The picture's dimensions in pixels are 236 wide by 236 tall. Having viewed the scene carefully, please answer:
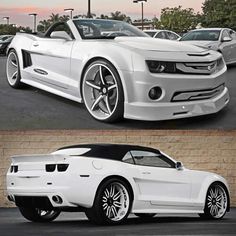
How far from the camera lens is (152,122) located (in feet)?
21.0

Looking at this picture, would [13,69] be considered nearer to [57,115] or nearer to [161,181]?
[57,115]

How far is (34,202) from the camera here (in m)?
5.90

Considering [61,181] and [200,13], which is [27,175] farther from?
[200,13]

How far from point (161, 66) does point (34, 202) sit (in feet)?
5.73

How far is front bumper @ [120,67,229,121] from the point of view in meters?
6.13

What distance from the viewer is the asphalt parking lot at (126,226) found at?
5.68 meters

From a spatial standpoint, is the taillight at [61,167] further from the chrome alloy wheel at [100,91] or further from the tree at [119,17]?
the tree at [119,17]

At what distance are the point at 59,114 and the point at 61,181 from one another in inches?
41.5

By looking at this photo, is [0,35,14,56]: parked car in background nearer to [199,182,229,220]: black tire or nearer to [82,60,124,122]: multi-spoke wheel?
[82,60,124,122]: multi-spoke wheel

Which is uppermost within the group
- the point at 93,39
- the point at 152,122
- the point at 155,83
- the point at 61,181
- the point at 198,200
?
the point at 93,39

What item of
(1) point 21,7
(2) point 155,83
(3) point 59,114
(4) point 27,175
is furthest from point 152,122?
(1) point 21,7

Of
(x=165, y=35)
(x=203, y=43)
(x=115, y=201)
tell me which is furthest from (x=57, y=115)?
(x=203, y=43)

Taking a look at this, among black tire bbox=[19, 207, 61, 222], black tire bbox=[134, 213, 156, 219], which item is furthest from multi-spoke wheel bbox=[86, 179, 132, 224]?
black tire bbox=[19, 207, 61, 222]

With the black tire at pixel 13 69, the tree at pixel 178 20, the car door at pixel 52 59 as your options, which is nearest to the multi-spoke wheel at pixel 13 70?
the black tire at pixel 13 69
